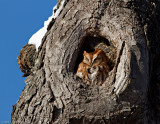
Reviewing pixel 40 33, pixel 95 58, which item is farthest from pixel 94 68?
pixel 40 33

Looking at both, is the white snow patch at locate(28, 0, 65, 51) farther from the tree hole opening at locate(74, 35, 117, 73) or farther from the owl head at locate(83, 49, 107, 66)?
the owl head at locate(83, 49, 107, 66)

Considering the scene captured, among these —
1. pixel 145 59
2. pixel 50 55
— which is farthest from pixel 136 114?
pixel 50 55

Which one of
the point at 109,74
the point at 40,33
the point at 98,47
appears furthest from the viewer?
the point at 40,33

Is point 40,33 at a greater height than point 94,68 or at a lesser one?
greater

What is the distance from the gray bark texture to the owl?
2.1 inches

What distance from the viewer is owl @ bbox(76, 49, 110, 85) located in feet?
9.48

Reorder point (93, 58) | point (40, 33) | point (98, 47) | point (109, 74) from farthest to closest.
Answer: point (40, 33), point (98, 47), point (93, 58), point (109, 74)

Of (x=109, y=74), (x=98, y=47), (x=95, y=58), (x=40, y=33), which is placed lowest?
(x=109, y=74)

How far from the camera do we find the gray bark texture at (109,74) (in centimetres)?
281

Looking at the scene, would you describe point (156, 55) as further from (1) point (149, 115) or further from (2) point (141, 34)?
(1) point (149, 115)

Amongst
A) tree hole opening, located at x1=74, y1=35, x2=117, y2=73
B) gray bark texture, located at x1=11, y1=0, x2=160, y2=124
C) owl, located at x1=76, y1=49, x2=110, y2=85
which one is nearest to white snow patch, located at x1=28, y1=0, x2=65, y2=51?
gray bark texture, located at x1=11, y1=0, x2=160, y2=124

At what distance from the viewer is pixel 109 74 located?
292cm

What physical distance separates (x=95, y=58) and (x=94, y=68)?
11 cm

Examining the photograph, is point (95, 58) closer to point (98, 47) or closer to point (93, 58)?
point (93, 58)
